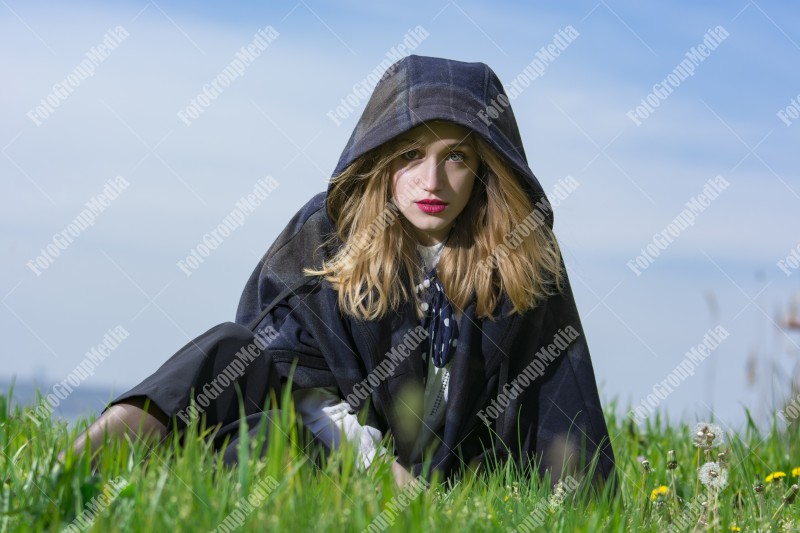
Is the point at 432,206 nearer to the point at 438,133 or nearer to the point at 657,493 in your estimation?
the point at 438,133

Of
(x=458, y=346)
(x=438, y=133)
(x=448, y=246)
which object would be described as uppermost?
(x=438, y=133)

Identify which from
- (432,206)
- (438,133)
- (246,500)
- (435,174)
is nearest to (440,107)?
(438,133)

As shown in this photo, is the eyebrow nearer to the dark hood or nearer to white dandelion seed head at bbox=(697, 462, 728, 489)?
the dark hood

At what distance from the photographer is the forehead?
3.13 m

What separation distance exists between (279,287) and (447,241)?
593mm

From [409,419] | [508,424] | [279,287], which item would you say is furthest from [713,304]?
[279,287]

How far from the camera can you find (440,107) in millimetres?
3111

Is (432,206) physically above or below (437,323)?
above

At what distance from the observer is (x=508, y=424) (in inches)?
133

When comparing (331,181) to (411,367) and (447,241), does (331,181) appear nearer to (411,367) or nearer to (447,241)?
(447,241)

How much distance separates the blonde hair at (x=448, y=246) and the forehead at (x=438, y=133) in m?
0.09

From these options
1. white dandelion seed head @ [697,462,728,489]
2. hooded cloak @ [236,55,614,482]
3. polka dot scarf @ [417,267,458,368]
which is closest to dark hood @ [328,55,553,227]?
hooded cloak @ [236,55,614,482]

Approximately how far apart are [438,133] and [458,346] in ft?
2.33

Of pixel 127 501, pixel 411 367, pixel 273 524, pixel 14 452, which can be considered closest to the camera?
pixel 273 524
